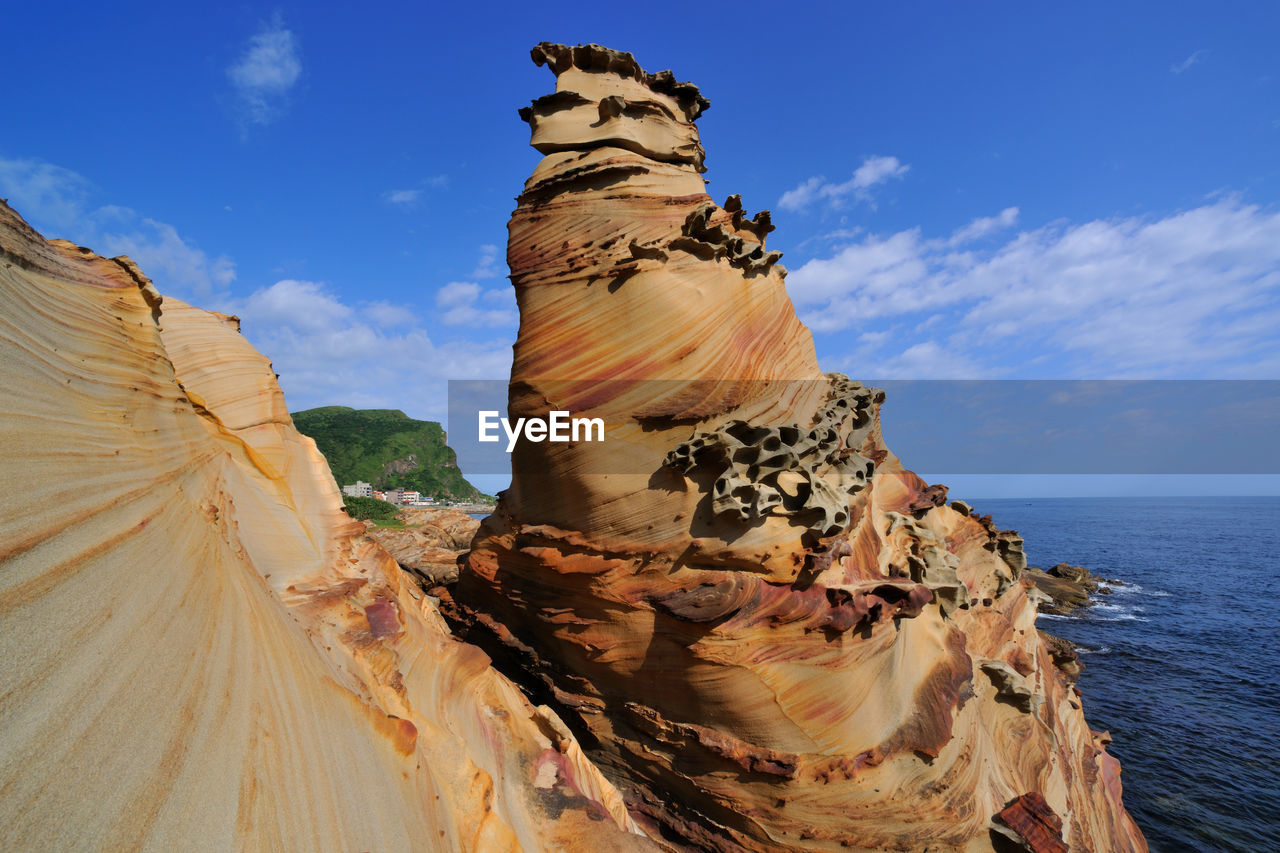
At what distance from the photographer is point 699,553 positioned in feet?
15.3

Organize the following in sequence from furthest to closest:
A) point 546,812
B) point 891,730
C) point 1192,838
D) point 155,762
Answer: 1. point 1192,838
2. point 891,730
3. point 546,812
4. point 155,762

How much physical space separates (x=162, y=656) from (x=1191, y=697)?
22.2 m

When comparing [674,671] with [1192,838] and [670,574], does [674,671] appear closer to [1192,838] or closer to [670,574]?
[670,574]

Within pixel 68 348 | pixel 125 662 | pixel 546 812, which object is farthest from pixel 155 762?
pixel 546 812

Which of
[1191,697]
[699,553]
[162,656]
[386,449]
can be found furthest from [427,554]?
[386,449]

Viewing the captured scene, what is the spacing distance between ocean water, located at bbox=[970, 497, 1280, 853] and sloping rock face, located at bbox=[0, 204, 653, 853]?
13.0m

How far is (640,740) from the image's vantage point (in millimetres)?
5066

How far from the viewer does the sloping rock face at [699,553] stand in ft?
15.1

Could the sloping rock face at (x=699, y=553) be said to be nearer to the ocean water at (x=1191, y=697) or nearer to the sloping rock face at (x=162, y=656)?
the sloping rock face at (x=162, y=656)

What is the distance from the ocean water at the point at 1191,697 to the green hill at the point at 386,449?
49795 mm

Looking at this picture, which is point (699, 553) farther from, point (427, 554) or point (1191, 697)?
point (1191, 697)

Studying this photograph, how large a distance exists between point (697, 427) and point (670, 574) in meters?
1.27

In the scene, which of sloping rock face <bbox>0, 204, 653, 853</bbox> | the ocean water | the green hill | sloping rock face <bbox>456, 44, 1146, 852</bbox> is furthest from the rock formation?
the green hill

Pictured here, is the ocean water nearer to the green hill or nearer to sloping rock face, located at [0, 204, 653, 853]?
sloping rock face, located at [0, 204, 653, 853]
